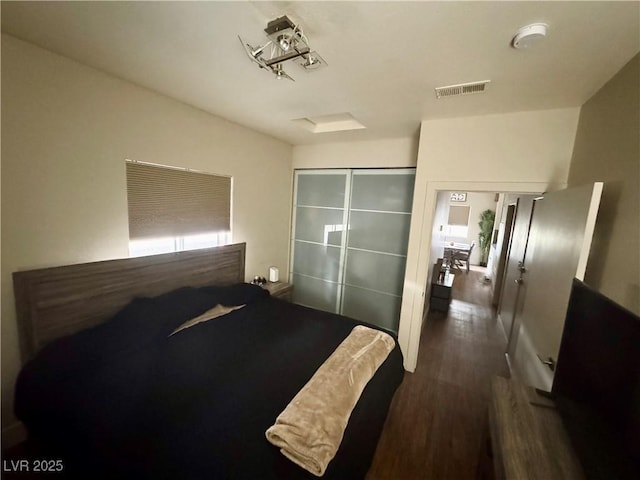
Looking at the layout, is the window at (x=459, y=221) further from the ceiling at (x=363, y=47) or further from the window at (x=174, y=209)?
the window at (x=174, y=209)

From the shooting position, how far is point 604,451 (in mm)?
829

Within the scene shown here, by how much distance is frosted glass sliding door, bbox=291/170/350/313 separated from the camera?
3621 mm

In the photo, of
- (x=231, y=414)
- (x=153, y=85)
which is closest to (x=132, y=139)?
(x=153, y=85)

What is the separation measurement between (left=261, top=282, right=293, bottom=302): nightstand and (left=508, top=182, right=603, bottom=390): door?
2581mm

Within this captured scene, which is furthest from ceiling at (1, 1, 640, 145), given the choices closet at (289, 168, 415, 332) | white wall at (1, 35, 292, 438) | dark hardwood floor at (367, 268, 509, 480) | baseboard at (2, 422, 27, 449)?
baseboard at (2, 422, 27, 449)

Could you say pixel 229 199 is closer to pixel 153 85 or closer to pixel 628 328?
pixel 153 85

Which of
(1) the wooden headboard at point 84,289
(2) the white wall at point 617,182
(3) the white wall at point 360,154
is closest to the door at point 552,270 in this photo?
(2) the white wall at point 617,182

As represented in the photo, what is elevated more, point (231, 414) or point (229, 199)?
point (229, 199)

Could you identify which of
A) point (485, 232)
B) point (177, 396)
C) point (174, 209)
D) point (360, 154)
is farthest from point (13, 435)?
point (485, 232)

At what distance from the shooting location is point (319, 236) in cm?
380

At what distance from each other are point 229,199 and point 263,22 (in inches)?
76.7

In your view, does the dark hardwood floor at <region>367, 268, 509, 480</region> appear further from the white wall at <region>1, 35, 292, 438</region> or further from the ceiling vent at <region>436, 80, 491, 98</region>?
the white wall at <region>1, 35, 292, 438</region>

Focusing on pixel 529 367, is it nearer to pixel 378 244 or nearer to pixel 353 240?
pixel 378 244

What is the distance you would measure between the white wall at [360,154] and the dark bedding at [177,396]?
216cm
